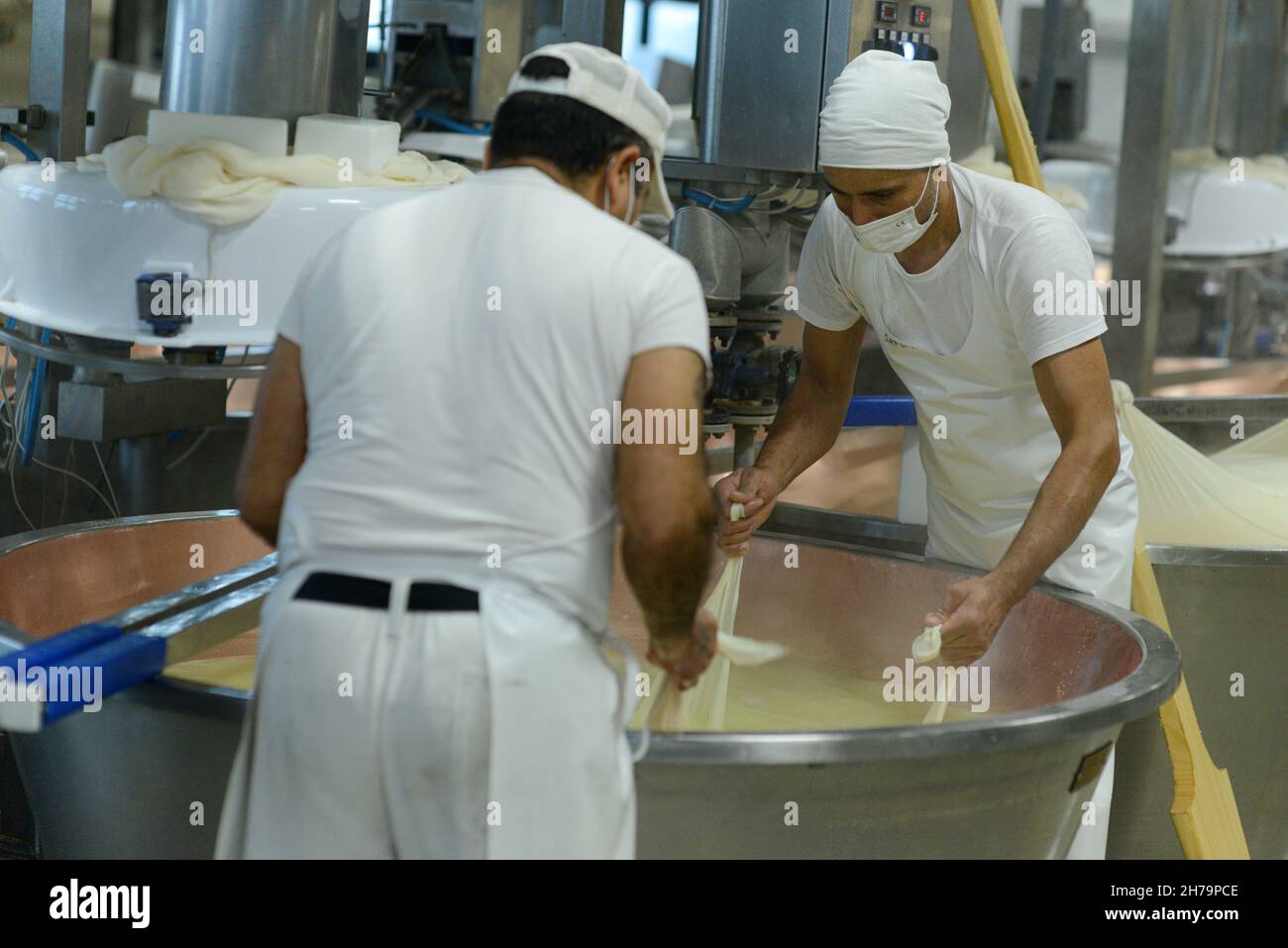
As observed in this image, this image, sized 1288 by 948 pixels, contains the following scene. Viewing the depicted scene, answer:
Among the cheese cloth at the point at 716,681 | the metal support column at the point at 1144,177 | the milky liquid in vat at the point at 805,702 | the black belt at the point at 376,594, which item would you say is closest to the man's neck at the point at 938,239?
the cheese cloth at the point at 716,681

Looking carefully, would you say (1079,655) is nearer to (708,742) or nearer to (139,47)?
(708,742)

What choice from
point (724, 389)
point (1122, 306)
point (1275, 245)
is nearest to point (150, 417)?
point (724, 389)

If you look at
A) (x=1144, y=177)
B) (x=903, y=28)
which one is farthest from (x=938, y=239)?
→ (x=1144, y=177)

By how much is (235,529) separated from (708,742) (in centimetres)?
120

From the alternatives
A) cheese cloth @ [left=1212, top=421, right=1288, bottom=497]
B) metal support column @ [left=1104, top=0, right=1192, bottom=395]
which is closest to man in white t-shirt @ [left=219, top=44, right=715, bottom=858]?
cheese cloth @ [left=1212, top=421, right=1288, bottom=497]

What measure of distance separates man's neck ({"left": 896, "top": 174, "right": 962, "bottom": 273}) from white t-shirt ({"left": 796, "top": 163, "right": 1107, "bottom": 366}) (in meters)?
0.01

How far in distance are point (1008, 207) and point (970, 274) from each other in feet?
0.33

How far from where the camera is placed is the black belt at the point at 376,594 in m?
1.16

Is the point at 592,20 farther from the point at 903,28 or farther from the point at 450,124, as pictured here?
the point at 450,124

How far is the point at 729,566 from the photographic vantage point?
2.08m

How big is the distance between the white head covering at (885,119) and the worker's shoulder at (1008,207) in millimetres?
105

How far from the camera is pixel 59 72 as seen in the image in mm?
2469

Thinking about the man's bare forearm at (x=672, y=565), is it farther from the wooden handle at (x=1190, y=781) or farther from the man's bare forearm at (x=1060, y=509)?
the wooden handle at (x=1190, y=781)

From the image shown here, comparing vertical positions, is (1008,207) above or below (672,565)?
above
